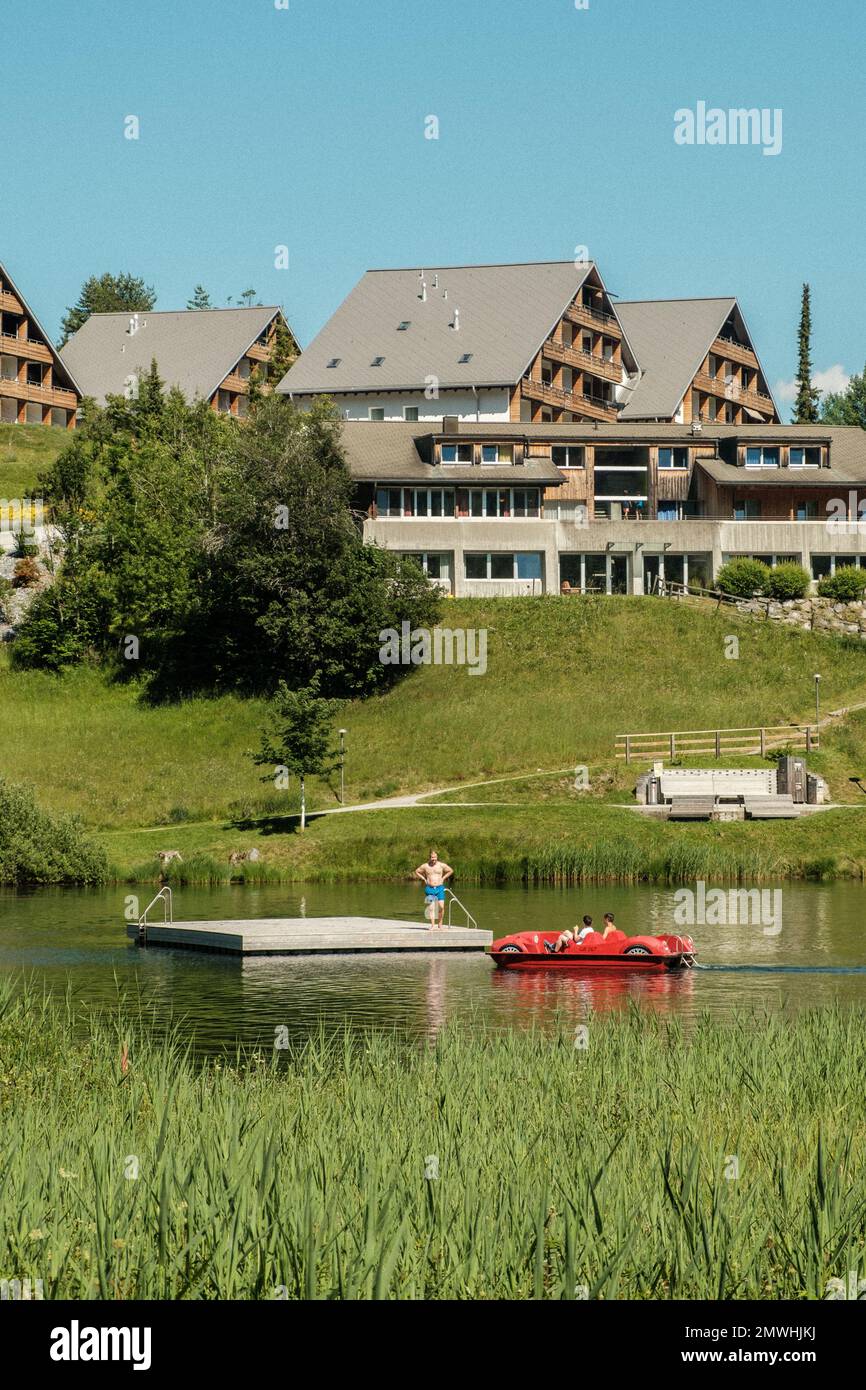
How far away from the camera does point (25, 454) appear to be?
9819 cm

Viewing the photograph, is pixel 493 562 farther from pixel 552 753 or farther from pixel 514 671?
pixel 552 753

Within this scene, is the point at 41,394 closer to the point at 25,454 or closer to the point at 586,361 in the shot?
the point at 25,454

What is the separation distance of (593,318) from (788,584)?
35.2 metres

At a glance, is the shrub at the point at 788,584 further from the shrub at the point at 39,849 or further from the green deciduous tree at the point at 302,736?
the shrub at the point at 39,849

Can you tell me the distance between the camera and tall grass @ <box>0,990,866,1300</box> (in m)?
10.3

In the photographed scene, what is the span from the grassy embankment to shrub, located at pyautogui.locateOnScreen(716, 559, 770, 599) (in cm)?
259

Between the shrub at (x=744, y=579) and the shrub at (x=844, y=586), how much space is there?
107 inches

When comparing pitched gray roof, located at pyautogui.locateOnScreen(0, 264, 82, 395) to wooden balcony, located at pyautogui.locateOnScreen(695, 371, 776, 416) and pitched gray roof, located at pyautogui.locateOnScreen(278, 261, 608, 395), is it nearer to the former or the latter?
pitched gray roof, located at pyautogui.locateOnScreen(278, 261, 608, 395)

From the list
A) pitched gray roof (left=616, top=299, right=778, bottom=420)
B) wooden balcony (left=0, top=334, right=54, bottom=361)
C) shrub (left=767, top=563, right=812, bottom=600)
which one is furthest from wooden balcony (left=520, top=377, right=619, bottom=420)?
wooden balcony (left=0, top=334, right=54, bottom=361)

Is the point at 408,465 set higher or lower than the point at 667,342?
lower

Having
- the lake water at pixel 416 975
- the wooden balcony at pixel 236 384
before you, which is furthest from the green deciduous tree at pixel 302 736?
the wooden balcony at pixel 236 384

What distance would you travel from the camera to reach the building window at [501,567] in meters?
82.0

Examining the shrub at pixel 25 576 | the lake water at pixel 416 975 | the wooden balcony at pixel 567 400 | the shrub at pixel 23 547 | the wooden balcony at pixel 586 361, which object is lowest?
the lake water at pixel 416 975

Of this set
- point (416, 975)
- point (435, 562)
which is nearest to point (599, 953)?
point (416, 975)
